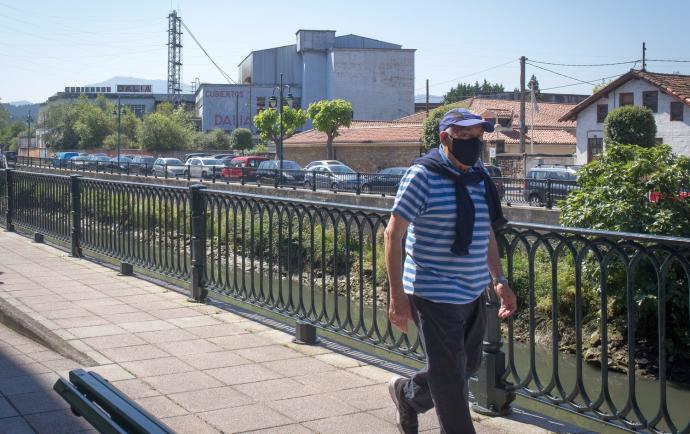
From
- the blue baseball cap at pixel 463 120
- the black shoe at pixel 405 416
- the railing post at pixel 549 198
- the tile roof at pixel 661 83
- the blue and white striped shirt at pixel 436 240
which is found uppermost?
the tile roof at pixel 661 83

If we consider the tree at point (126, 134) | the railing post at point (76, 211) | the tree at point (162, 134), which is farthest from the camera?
the tree at point (126, 134)

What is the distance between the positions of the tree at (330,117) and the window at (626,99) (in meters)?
19.9

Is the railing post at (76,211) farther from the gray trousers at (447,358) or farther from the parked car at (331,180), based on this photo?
the parked car at (331,180)

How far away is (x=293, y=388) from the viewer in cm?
551

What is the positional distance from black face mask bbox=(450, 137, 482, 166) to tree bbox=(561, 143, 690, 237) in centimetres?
1020

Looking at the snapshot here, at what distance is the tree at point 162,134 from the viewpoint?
262ft

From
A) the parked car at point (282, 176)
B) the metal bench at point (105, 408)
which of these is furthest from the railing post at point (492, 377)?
the parked car at point (282, 176)

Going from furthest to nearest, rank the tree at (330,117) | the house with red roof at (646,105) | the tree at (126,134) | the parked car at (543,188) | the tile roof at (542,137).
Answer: the tree at (126,134), the tile roof at (542,137), the tree at (330,117), the house with red roof at (646,105), the parked car at (543,188)

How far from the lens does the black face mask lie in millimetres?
3924

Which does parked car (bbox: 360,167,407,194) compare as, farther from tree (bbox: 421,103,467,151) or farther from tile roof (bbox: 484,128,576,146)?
tile roof (bbox: 484,128,576,146)

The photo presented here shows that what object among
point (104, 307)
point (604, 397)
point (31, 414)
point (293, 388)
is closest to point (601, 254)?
point (604, 397)

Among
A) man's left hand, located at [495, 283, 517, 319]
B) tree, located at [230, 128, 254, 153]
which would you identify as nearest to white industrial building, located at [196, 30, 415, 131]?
tree, located at [230, 128, 254, 153]

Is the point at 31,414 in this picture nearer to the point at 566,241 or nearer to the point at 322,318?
the point at 322,318

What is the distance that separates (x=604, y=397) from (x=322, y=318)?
2.86 meters
